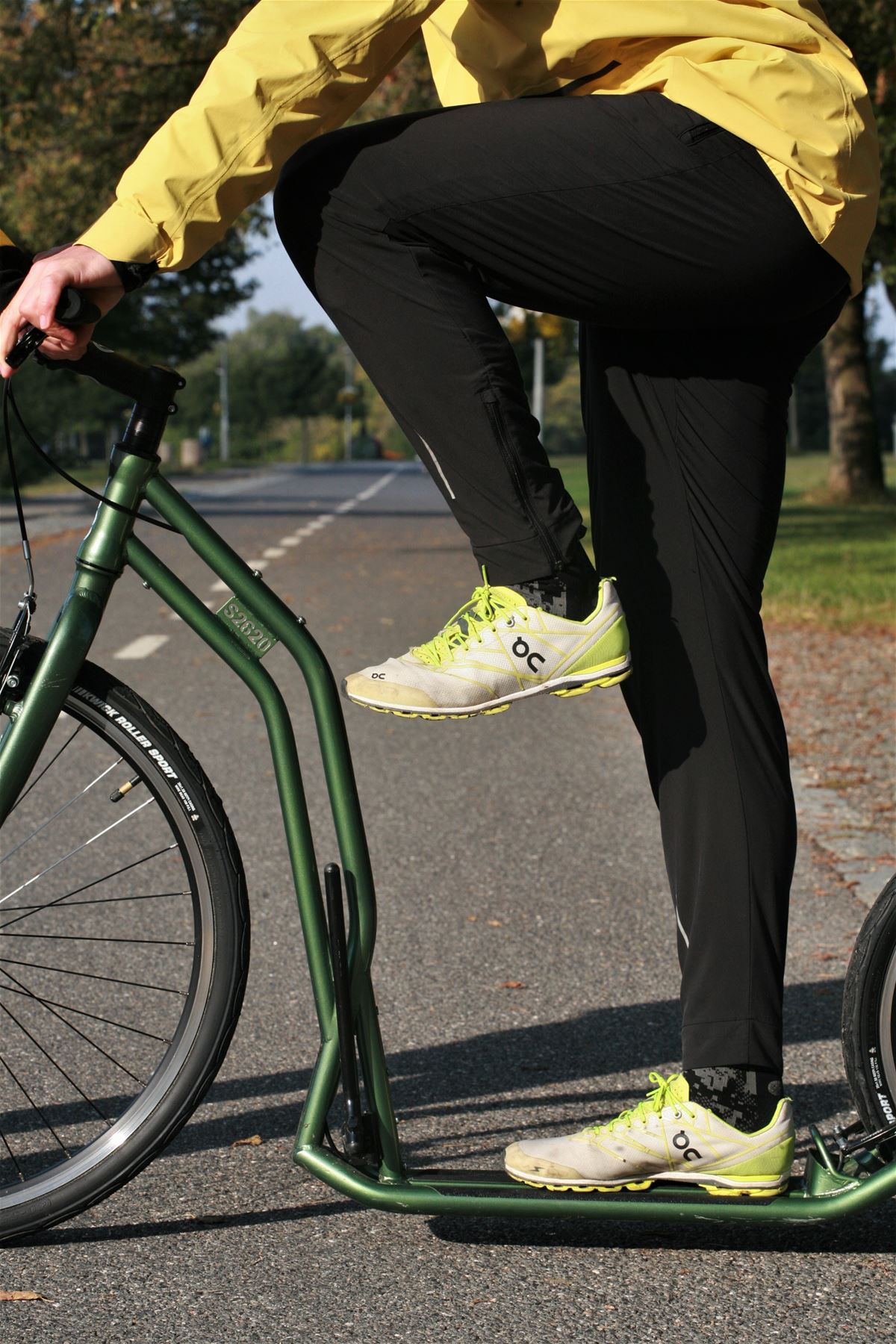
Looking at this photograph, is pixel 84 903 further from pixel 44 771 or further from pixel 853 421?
pixel 853 421

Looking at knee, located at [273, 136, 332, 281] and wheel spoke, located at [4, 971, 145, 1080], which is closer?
knee, located at [273, 136, 332, 281]

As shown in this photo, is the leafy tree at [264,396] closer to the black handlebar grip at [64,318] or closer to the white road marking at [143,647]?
the white road marking at [143,647]

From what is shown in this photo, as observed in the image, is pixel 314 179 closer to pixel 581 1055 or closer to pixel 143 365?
pixel 143 365

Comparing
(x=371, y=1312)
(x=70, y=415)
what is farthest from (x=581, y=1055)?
(x=70, y=415)

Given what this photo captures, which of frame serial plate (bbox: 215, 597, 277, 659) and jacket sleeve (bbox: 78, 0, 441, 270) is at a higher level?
jacket sleeve (bbox: 78, 0, 441, 270)

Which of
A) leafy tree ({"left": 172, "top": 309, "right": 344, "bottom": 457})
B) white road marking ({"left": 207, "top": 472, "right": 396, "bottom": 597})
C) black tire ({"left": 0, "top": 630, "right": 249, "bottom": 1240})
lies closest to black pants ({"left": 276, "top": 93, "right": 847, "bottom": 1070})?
white road marking ({"left": 207, "top": 472, "right": 396, "bottom": 597})

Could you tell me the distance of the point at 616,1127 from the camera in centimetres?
239

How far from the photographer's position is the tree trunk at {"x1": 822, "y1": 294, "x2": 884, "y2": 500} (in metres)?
26.7

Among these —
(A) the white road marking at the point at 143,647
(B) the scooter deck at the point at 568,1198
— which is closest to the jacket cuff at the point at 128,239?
(B) the scooter deck at the point at 568,1198

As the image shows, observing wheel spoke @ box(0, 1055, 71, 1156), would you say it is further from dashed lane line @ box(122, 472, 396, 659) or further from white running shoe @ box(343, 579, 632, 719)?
white running shoe @ box(343, 579, 632, 719)

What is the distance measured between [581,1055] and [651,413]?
4.81 ft

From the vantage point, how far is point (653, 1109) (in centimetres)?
239

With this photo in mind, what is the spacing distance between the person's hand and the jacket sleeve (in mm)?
23

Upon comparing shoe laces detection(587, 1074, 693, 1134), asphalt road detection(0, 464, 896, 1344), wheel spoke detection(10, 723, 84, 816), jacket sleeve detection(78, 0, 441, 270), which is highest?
jacket sleeve detection(78, 0, 441, 270)
